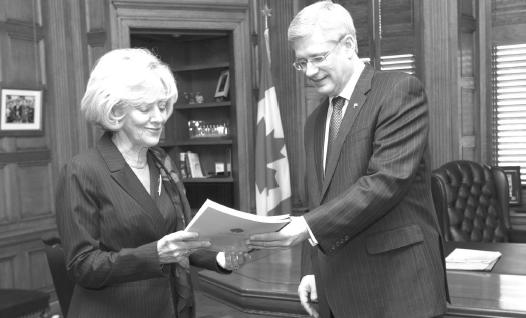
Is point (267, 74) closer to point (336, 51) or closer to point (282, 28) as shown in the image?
point (282, 28)

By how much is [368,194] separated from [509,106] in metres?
3.93

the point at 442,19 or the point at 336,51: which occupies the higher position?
the point at 442,19

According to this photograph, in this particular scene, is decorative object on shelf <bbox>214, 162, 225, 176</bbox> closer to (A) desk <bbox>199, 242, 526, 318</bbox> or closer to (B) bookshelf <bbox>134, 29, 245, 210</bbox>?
(B) bookshelf <bbox>134, 29, 245, 210</bbox>

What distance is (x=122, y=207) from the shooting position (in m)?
1.84

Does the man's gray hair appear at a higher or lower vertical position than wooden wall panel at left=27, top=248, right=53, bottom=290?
higher

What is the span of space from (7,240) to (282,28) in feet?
10.4

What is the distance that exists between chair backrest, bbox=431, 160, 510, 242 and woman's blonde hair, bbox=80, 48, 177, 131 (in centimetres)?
270

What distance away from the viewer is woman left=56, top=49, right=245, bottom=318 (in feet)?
5.87

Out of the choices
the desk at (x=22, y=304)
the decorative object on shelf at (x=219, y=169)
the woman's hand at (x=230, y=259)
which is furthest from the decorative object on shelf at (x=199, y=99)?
the woman's hand at (x=230, y=259)

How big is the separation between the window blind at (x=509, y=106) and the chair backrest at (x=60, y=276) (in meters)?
3.89

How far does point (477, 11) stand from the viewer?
536cm

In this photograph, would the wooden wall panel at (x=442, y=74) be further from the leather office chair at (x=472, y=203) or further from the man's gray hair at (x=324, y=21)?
the man's gray hair at (x=324, y=21)

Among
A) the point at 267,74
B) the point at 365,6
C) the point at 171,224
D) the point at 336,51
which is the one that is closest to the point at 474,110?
the point at 365,6

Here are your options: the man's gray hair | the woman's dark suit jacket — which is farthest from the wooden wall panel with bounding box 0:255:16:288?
the man's gray hair
